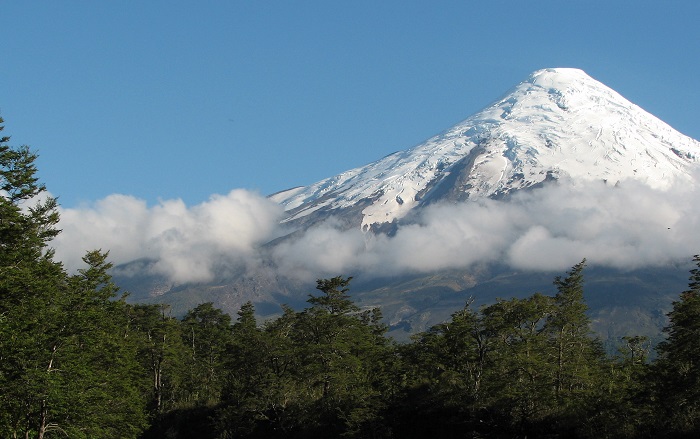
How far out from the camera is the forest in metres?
36.9

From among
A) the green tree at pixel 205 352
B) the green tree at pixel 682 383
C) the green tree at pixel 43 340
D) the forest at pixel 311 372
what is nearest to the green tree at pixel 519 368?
the forest at pixel 311 372

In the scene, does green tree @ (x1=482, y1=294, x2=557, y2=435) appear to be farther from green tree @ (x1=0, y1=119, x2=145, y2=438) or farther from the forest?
green tree @ (x1=0, y1=119, x2=145, y2=438)

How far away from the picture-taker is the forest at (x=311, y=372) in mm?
36875

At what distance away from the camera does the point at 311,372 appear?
61688 millimetres

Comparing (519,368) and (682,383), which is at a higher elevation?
(519,368)

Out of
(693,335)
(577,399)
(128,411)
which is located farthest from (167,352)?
(693,335)

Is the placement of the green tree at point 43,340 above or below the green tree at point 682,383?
above

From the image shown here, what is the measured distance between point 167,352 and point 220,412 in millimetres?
8110

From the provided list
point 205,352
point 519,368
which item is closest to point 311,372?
point 519,368

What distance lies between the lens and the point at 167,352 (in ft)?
227

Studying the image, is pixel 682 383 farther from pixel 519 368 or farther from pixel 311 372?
pixel 311 372

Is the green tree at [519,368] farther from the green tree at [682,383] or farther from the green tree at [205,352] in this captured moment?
the green tree at [205,352]

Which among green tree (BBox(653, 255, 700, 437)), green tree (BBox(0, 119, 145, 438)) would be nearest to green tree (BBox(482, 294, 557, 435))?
green tree (BBox(653, 255, 700, 437))

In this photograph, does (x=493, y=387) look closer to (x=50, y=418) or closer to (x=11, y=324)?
(x=50, y=418)
